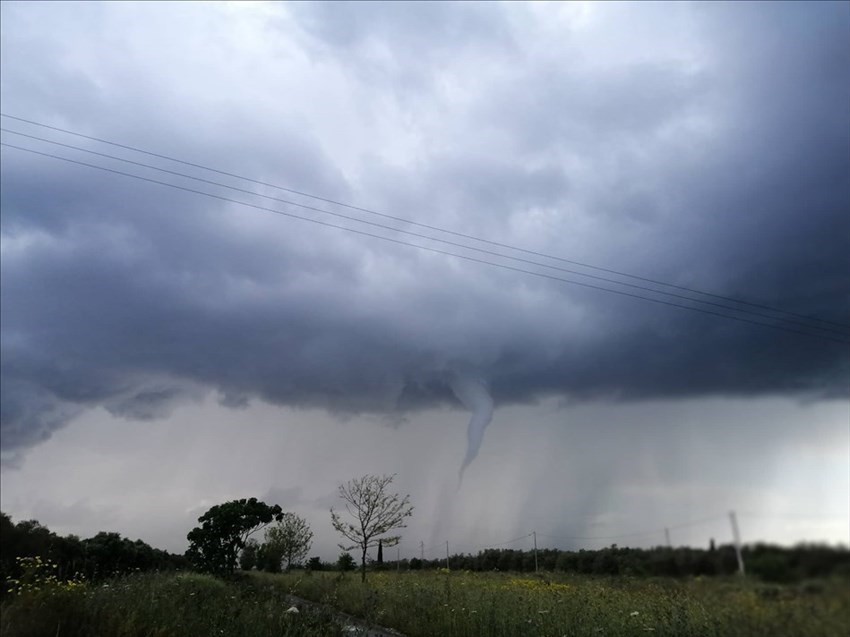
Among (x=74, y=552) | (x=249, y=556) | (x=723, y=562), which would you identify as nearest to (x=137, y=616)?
(x=723, y=562)

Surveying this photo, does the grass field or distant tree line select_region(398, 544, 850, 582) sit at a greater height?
distant tree line select_region(398, 544, 850, 582)

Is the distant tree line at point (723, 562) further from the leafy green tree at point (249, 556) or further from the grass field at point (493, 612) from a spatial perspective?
the leafy green tree at point (249, 556)

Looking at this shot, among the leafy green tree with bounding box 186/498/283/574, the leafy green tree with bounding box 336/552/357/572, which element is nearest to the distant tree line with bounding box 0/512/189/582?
the leafy green tree with bounding box 186/498/283/574

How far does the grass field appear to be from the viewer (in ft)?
11.1

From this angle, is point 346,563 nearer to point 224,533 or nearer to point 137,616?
point 224,533

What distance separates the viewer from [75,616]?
8289 millimetres

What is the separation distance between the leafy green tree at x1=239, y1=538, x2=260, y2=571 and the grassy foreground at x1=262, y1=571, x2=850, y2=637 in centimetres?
1684

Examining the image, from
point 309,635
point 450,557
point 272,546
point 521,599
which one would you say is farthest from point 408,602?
point 272,546

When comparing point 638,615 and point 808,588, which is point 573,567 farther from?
point 808,588

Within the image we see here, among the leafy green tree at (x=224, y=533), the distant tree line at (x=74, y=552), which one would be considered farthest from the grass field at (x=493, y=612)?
the leafy green tree at (x=224, y=533)

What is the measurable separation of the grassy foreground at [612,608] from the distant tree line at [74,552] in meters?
6.56

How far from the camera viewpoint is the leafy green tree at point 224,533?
106 feet

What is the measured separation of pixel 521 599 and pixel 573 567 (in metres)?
7.13

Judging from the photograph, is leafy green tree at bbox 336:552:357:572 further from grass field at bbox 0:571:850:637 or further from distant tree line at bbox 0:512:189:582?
grass field at bbox 0:571:850:637
